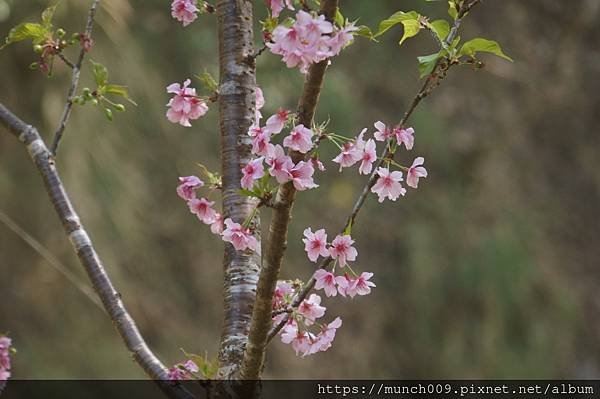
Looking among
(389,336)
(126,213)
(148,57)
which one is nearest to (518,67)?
(389,336)

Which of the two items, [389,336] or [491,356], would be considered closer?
[491,356]

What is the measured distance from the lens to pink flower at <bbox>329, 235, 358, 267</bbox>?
92 centimetres

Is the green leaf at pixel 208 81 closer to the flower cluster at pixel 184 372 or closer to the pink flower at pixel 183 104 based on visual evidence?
the pink flower at pixel 183 104

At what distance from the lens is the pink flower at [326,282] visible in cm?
94

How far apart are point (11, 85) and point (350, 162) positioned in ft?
8.54

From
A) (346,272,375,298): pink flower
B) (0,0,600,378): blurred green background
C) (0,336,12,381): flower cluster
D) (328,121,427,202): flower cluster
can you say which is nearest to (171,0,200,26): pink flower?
(328,121,427,202): flower cluster

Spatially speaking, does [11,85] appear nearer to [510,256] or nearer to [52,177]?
[52,177]

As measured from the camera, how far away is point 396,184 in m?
0.94

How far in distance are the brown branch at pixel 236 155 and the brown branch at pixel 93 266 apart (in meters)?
0.10

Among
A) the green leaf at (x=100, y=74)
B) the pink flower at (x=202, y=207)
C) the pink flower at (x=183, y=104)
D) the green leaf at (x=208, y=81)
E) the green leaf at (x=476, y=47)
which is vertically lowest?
the pink flower at (x=202, y=207)

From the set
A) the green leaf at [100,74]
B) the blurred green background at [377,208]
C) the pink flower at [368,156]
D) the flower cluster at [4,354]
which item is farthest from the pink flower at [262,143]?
the blurred green background at [377,208]

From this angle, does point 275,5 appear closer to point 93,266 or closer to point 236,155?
point 236,155

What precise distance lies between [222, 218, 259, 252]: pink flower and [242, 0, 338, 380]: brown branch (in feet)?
0.33

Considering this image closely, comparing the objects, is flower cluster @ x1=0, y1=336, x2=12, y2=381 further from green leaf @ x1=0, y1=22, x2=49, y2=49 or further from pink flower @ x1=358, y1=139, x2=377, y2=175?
pink flower @ x1=358, y1=139, x2=377, y2=175
